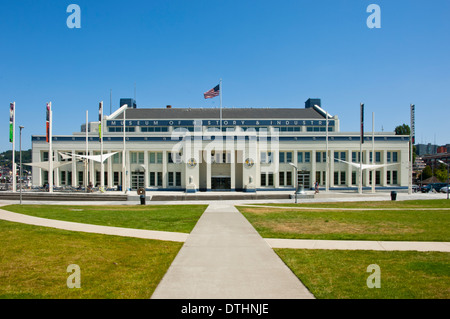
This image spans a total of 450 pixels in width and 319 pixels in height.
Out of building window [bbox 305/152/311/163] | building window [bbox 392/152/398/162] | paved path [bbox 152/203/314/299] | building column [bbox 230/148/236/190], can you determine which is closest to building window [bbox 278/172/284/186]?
building window [bbox 305/152/311/163]

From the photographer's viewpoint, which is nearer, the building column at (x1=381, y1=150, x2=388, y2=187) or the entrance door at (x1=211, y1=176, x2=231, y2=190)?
the entrance door at (x1=211, y1=176, x2=231, y2=190)

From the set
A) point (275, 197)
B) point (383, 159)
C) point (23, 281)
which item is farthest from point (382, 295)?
point (383, 159)

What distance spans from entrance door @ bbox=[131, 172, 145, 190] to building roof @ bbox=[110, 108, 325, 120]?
1489 centimetres

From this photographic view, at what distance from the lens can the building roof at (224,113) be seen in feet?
204

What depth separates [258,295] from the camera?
6.88 meters

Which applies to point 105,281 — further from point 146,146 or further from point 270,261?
point 146,146

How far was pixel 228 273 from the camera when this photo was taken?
332 inches

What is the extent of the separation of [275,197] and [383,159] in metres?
25.9

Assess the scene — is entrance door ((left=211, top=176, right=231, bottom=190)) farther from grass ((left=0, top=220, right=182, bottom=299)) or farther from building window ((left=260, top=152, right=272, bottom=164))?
grass ((left=0, top=220, right=182, bottom=299))

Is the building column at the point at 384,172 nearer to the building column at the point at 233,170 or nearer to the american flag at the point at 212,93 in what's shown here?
the building column at the point at 233,170

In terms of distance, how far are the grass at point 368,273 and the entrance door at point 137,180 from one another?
43.8 metres

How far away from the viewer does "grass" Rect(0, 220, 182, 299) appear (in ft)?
23.4

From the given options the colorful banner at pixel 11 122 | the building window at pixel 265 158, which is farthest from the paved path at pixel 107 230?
the building window at pixel 265 158

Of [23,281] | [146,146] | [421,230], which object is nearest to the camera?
[23,281]
